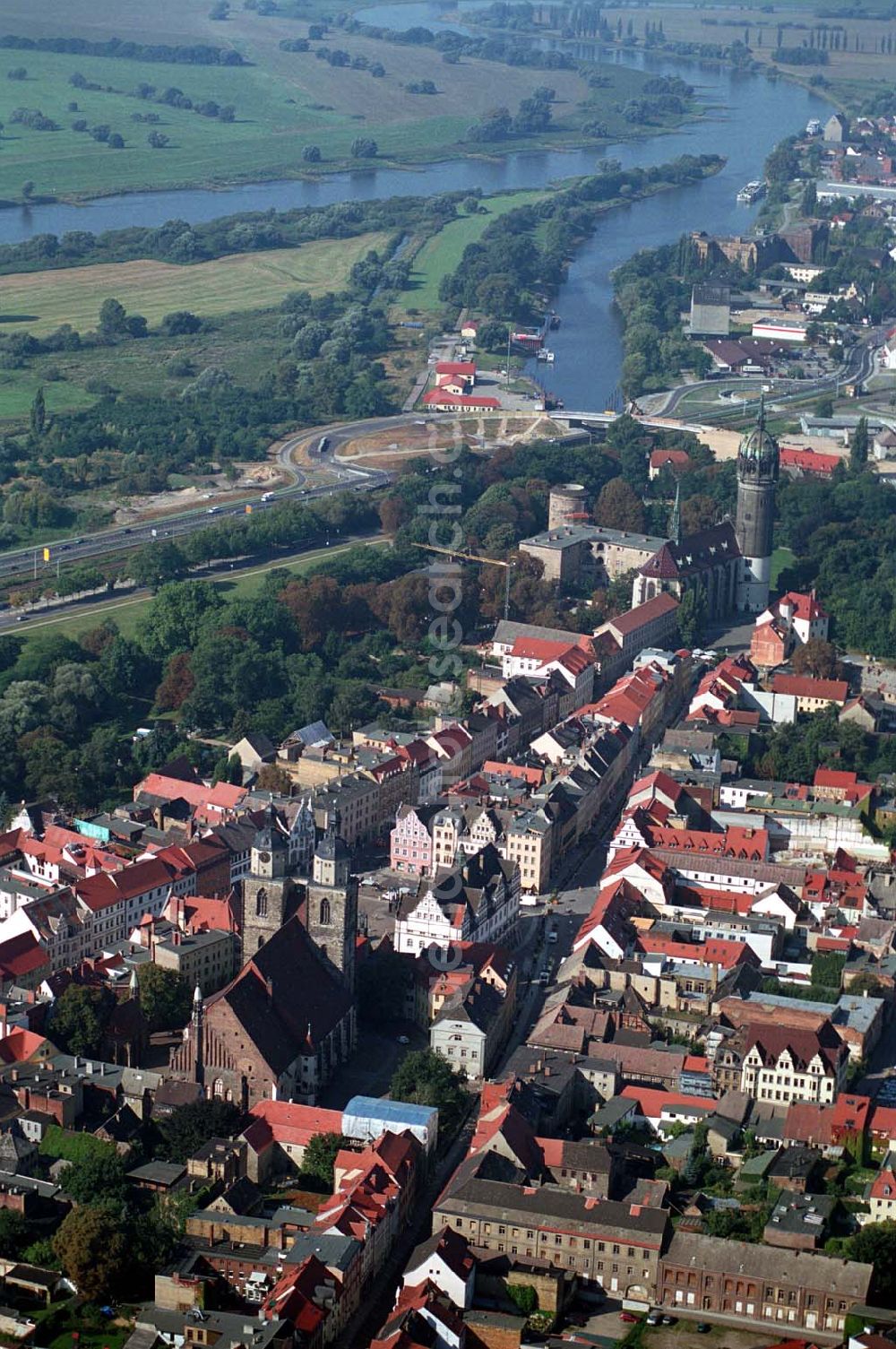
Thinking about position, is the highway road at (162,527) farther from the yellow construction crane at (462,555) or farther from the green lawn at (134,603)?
the yellow construction crane at (462,555)

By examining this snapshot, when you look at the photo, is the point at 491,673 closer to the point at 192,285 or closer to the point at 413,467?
the point at 413,467

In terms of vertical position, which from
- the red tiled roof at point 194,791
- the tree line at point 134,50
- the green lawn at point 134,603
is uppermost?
the tree line at point 134,50

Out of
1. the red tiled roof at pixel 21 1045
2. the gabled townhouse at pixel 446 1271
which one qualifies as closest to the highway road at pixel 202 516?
the red tiled roof at pixel 21 1045

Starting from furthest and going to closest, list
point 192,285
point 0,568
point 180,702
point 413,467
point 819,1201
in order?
point 192,285, point 413,467, point 0,568, point 180,702, point 819,1201

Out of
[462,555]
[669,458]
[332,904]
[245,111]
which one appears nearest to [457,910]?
[332,904]

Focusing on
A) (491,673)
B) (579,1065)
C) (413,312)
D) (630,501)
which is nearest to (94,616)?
(491,673)

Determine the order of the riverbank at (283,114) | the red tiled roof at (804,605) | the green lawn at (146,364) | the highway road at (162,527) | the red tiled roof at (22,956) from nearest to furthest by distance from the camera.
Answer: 1. the red tiled roof at (22,956)
2. the red tiled roof at (804,605)
3. the highway road at (162,527)
4. the green lawn at (146,364)
5. the riverbank at (283,114)
